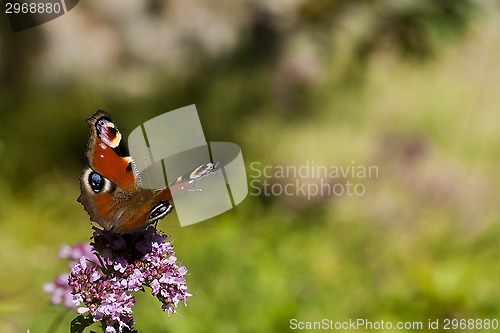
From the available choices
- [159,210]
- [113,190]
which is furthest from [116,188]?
[159,210]

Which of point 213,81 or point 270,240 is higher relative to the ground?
point 213,81

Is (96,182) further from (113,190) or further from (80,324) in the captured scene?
(80,324)

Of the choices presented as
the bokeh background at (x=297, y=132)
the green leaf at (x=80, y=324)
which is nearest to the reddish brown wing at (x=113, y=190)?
the green leaf at (x=80, y=324)

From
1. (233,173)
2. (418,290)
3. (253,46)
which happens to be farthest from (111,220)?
(253,46)

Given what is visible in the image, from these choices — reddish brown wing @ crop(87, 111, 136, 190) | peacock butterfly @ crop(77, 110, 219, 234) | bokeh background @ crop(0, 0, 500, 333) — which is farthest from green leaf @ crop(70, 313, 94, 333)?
bokeh background @ crop(0, 0, 500, 333)

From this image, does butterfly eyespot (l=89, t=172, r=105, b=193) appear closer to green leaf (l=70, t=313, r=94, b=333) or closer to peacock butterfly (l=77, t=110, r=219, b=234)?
peacock butterfly (l=77, t=110, r=219, b=234)

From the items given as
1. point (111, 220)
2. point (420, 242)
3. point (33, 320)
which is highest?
point (111, 220)

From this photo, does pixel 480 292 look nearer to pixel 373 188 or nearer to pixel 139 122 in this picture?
pixel 373 188
